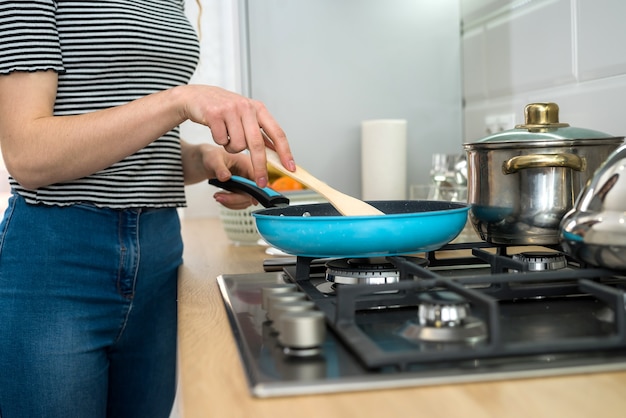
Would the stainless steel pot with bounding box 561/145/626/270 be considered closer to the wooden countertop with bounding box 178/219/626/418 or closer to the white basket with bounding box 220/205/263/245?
the wooden countertop with bounding box 178/219/626/418

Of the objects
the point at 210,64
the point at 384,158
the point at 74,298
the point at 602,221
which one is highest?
the point at 210,64

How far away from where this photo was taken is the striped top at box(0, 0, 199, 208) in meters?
0.87

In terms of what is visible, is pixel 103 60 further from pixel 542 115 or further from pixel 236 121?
pixel 542 115

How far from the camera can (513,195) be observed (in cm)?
83

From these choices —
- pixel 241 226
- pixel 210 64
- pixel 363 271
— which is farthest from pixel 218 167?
pixel 210 64

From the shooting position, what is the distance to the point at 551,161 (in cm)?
80

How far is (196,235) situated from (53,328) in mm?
648

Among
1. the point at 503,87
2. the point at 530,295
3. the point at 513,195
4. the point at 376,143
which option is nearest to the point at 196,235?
the point at 376,143

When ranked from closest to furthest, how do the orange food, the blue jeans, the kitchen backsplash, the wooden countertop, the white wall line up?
the wooden countertop < the blue jeans < the kitchen backsplash < the orange food < the white wall

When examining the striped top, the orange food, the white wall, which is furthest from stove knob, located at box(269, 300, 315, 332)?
the white wall

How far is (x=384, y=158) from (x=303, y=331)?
1.08m

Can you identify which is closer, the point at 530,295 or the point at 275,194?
the point at 530,295

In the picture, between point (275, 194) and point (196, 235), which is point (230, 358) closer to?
point (275, 194)

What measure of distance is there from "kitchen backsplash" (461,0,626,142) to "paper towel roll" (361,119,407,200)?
0.58ft
